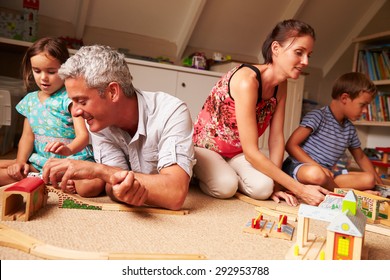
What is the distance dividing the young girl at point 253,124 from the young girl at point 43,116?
0.49m

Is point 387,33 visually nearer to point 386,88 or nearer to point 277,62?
point 386,88

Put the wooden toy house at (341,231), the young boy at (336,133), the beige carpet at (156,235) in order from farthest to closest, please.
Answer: the young boy at (336,133) → the beige carpet at (156,235) → the wooden toy house at (341,231)

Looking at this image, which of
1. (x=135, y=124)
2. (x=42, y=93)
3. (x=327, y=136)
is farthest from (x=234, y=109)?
(x=42, y=93)

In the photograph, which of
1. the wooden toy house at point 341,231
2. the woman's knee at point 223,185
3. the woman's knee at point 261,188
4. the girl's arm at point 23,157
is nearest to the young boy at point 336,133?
the woman's knee at point 261,188

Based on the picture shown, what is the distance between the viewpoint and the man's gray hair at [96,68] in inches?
38.1

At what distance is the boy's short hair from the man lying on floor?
38.5 inches

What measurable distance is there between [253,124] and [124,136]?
0.46 metres

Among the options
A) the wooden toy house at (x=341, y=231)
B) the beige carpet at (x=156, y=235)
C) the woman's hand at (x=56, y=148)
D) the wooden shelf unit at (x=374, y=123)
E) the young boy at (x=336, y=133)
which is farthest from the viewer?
the wooden shelf unit at (x=374, y=123)

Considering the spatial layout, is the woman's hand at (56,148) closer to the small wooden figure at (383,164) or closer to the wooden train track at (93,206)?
the wooden train track at (93,206)

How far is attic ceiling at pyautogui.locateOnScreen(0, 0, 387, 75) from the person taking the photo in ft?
8.50

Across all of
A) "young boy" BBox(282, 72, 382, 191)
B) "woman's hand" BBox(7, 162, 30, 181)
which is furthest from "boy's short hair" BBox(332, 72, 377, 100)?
"woman's hand" BBox(7, 162, 30, 181)

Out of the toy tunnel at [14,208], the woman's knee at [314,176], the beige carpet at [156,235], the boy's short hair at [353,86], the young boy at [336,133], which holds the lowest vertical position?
the beige carpet at [156,235]

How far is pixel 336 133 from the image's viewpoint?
1738 millimetres
